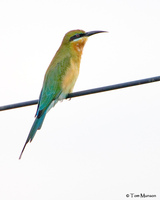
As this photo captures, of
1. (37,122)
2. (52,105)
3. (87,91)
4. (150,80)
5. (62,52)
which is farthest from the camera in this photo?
(62,52)

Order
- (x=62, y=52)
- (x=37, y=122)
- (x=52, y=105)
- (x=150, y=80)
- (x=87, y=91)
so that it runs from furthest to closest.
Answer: (x=62, y=52) < (x=52, y=105) < (x=37, y=122) < (x=87, y=91) < (x=150, y=80)

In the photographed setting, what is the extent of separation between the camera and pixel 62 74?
4875 millimetres

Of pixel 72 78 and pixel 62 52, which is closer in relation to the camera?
pixel 72 78

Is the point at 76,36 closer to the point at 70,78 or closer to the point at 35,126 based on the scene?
the point at 70,78

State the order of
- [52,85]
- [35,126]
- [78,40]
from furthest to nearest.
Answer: [78,40] < [52,85] < [35,126]

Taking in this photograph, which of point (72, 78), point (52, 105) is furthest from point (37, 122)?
point (72, 78)

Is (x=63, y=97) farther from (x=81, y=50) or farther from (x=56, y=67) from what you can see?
(x=81, y=50)

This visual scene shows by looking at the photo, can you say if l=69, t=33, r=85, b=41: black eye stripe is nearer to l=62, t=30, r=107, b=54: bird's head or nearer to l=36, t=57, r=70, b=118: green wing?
l=62, t=30, r=107, b=54: bird's head

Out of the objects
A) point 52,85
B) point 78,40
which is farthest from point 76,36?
point 52,85

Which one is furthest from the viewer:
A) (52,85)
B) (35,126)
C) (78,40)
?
(78,40)

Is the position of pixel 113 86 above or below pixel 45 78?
above

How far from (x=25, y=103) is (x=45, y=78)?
1.50 metres

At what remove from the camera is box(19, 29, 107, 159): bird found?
457 centimetres

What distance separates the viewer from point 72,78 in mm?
4918
